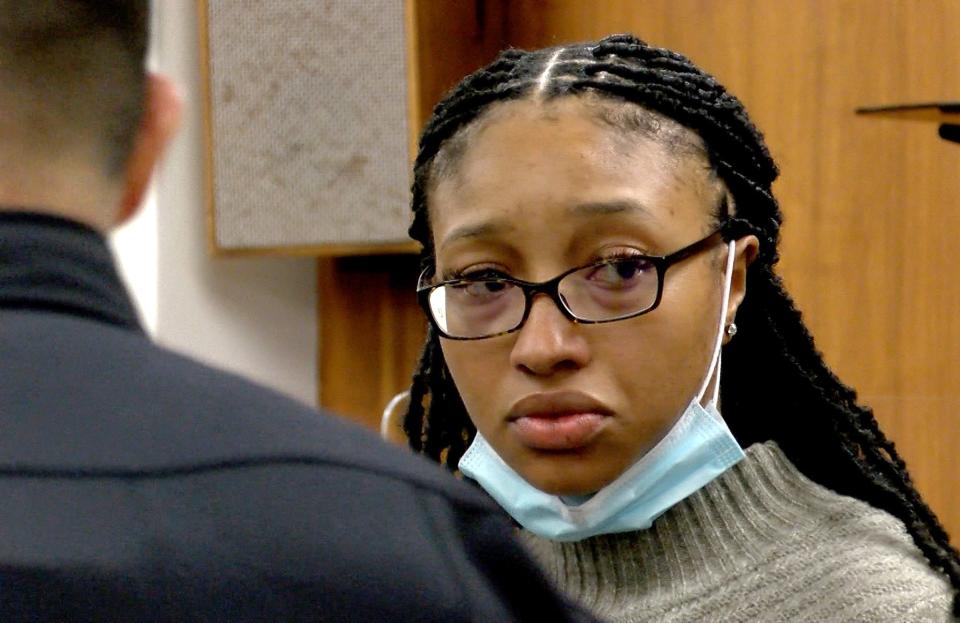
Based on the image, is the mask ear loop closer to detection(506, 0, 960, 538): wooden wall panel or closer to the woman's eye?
the woman's eye

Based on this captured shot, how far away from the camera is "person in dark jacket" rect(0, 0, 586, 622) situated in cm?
50

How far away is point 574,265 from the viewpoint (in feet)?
3.52

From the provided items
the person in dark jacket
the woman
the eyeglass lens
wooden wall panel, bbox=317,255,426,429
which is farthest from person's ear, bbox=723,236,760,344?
wooden wall panel, bbox=317,255,426,429

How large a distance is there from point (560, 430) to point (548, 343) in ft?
0.26

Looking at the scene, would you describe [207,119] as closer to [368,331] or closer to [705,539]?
[368,331]

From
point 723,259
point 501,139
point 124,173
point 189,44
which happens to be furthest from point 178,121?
point 189,44

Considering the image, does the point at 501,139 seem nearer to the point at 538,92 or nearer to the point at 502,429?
the point at 538,92

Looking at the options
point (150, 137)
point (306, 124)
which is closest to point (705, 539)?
point (150, 137)

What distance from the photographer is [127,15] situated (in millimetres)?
599

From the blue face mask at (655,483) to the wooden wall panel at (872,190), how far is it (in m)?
1.26

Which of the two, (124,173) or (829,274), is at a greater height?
(124,173)

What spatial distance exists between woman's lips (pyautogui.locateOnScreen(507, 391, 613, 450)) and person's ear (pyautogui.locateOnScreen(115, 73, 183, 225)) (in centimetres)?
51

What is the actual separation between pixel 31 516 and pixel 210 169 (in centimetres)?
212

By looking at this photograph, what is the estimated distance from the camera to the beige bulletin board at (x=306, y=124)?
2447 mm
